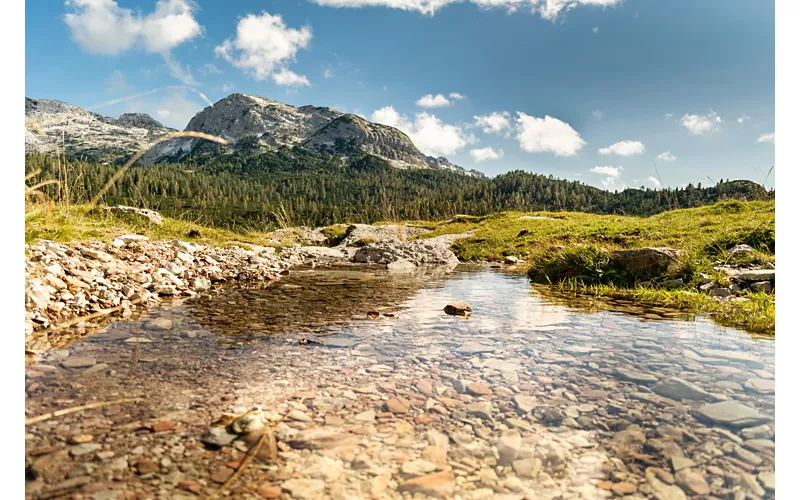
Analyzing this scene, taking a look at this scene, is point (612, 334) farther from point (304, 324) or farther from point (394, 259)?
point (394, 259)

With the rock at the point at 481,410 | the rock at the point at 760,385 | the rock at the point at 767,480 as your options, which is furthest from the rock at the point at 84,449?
the rock at the point at 760,385

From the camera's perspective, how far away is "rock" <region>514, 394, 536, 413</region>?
3500 mm

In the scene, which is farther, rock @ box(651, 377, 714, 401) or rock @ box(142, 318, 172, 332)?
rock @ box(142, 318, 172, 332)

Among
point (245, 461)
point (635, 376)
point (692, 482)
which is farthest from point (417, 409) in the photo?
point (635, 376)

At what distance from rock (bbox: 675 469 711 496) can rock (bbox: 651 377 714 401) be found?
1268 mm

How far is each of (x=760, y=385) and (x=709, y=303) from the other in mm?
4727

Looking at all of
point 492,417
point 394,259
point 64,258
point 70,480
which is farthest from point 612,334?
point 394,259

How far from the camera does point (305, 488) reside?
237 centimetres

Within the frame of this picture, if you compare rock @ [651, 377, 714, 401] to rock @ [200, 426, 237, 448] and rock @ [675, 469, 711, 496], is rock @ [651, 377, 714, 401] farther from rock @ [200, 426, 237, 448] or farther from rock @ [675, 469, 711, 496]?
rock @ [200, 426, 237, 448]

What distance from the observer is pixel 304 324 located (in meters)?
6.69

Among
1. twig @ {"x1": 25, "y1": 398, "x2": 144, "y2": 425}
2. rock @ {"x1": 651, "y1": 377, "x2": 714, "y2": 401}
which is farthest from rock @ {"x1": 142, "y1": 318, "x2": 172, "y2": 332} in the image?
rock @ {"x1": 651, "y1": 377, "x2": 714, "y2": 401}

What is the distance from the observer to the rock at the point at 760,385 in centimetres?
376

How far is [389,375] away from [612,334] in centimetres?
388

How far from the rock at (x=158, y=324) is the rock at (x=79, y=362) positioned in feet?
4.76
